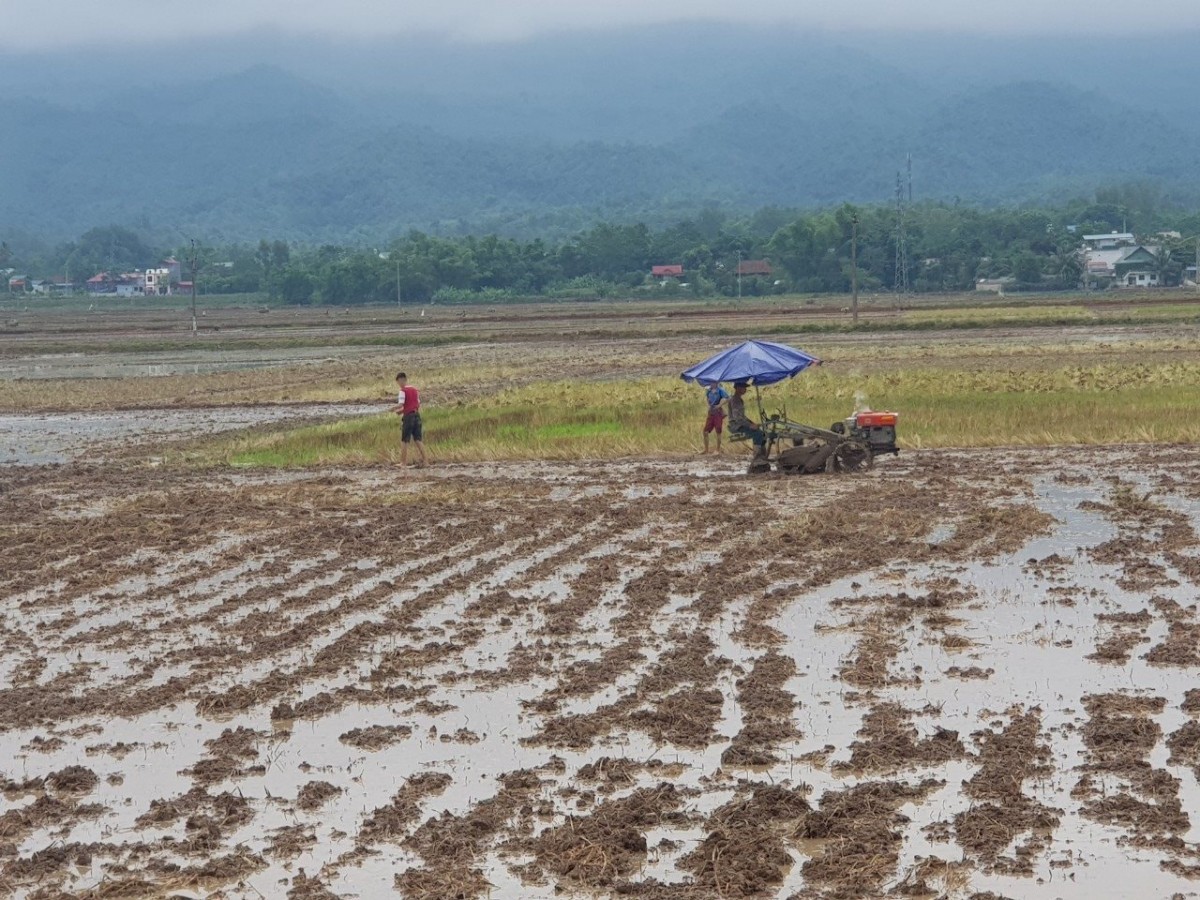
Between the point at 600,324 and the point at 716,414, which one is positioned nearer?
the point at 716,414

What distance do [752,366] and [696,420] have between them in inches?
261

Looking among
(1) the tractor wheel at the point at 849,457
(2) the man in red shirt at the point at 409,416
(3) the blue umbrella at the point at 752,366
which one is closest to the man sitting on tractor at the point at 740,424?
(3) the blue umbrella at the point at 752,366

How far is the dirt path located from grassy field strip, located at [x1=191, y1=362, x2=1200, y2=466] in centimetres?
577

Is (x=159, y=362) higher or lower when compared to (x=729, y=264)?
lower

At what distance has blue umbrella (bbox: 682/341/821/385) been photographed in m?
19.4

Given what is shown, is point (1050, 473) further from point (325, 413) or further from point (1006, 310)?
point (1006, 310)

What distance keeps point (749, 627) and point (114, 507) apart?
10101 millimetres

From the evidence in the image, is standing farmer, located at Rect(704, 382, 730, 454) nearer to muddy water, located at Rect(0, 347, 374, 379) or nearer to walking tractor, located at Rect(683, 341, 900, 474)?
walking tractor, located at Rect(683, 341, 900, 474)

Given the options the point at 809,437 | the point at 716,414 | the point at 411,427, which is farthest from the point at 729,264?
the point at 809,437

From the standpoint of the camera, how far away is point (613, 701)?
10.0m

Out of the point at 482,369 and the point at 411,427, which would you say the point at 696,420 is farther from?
the point at 482,369

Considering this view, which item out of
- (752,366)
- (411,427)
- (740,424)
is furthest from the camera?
(411,427)

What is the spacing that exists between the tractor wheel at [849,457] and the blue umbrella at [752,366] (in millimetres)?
1170

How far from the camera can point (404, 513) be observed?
18.2m
